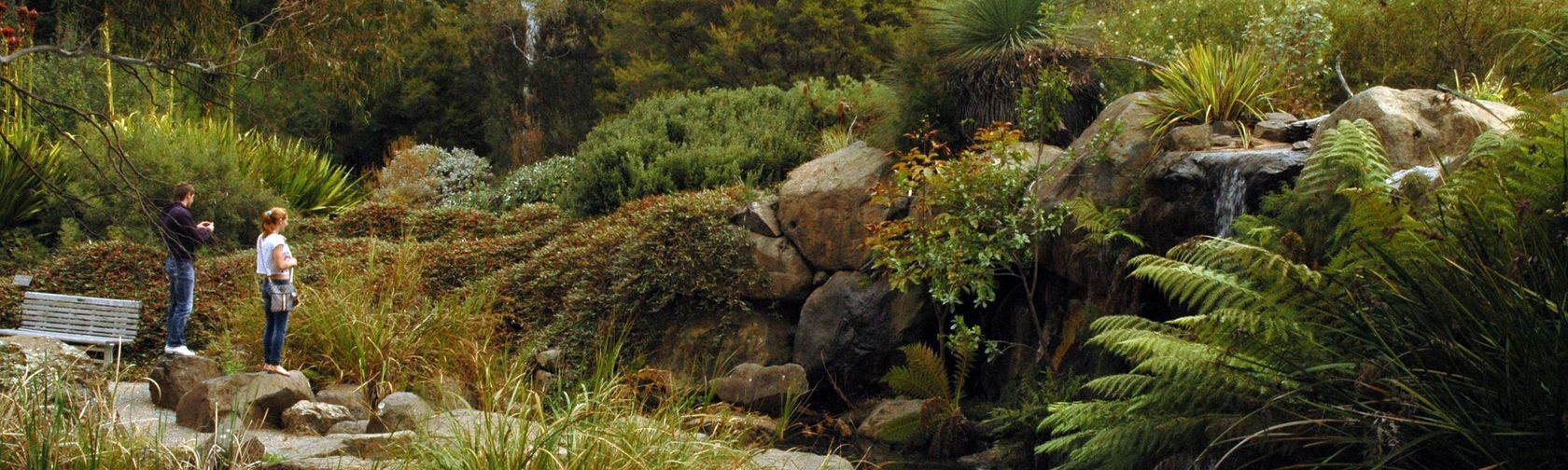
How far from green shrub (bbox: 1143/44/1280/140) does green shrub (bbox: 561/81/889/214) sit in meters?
4.04

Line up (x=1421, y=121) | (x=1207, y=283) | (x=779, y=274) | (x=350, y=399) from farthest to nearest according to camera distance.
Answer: (x=779, y=274), (x=350, y=399), (x=1421, y=121), (x=1207, y=283)

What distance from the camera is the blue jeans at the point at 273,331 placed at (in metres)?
9.06

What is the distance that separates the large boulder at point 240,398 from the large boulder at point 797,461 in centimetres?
329

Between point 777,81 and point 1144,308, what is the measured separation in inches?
532

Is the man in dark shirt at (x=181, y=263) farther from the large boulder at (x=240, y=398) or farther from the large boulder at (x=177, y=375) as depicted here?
the large boulder at (x=240, y=398)

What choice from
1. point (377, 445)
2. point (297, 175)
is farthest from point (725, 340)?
point (297, 175)

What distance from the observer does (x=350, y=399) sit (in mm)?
8844

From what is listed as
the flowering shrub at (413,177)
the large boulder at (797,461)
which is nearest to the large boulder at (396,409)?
the large boulder at (797,461)

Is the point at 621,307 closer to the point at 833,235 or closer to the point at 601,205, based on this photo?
the point at 833,235

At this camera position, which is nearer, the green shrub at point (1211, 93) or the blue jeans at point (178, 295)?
the green shrub at point (1211, 93)

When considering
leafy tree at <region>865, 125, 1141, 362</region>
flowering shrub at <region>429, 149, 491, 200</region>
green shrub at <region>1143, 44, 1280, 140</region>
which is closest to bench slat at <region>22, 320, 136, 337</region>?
leafy tree at <region>865, 125, 1141, 362</region>

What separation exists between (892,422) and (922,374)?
435 mm

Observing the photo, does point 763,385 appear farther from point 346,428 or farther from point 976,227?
point 346,428

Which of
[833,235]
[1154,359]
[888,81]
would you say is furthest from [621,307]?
[1154,359]
